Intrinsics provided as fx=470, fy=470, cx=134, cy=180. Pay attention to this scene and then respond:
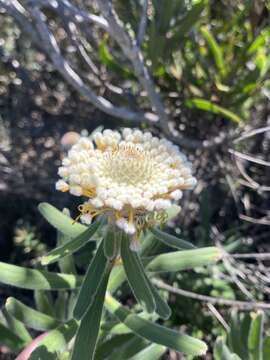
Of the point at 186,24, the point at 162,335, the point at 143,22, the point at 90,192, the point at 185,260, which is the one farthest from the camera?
the point at 186,24

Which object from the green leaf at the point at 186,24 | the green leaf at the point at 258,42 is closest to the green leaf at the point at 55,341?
the green leaf at the point at 186,24

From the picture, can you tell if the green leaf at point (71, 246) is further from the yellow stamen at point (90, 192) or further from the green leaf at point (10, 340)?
the green leaf at point (10, 340)

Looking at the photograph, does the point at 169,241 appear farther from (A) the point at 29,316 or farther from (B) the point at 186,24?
(B) the point at 186,24

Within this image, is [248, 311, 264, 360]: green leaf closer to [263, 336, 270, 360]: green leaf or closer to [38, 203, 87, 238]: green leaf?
[263, 336, 270, 360]: green leaf

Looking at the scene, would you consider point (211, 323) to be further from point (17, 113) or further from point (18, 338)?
point (17, 113)

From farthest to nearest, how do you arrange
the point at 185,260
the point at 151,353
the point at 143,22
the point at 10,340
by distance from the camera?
the point at 143,22 < the point at 10,340 < the point at 151,353 < the point at 185,260

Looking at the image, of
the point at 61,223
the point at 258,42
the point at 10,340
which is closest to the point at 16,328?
the point at 10,340

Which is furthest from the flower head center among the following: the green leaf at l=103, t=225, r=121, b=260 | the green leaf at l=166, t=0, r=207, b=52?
the green leaf at l=166, t=0, r=207, b=52

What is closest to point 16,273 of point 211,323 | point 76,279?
point 76,279
